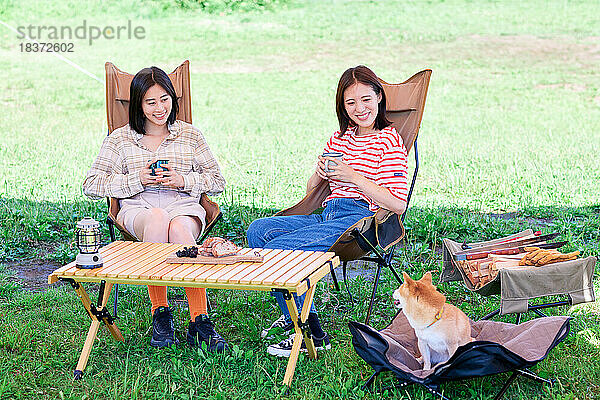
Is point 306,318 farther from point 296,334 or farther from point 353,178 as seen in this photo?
point 353,178

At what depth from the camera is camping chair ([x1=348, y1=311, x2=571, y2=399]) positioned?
239cm

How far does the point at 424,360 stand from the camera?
2629 millimetres

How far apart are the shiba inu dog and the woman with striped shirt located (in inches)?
23.9

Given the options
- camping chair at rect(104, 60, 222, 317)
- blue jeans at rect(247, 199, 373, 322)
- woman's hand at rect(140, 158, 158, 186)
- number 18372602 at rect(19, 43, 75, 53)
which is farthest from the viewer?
number 18372602 at rect(19, 43, 75, 53)

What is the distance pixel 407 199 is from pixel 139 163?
125 centimetres

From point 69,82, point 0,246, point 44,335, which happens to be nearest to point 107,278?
point 44,335

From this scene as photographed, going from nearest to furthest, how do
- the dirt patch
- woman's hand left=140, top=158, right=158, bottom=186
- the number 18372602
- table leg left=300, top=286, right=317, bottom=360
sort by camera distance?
table leg left=300, top=286, right=317, bottom=360
woman's hand left=140, top=158, right=158, bottom=186
the dirt patch
the number 18372602

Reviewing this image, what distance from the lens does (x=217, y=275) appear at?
267 cm

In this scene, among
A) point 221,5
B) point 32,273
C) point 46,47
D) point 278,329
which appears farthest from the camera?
point 221,5

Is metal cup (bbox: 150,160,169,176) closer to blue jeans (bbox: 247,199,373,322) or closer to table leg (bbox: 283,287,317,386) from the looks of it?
blue jeans (bbox: 247,199,373,322)

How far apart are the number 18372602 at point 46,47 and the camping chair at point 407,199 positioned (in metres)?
12.0

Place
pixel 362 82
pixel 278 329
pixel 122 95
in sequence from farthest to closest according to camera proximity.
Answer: pixel 122 95, pixel 362 82, pixel 278 329

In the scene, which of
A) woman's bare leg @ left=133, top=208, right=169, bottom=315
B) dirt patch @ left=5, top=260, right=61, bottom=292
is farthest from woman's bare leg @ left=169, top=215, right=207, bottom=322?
dirt patch @ left=5, top=260, right=61, bottom=292

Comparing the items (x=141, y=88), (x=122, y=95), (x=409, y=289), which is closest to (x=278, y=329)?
(x=409, y=289)
